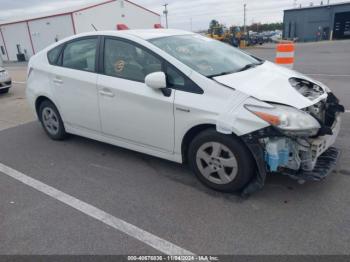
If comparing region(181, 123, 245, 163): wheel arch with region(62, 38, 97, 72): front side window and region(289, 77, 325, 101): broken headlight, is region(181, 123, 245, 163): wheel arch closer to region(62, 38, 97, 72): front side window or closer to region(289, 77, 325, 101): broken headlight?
region(289, 77, 325, 101): broken headlight

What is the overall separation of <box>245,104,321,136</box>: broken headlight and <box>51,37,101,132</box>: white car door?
2.24 meters

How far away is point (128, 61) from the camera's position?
3736 mm

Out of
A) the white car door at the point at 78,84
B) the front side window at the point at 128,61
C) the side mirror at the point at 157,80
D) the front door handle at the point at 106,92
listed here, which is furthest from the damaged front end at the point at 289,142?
the white car door at the point at 78,84

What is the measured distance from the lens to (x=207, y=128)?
3148mm

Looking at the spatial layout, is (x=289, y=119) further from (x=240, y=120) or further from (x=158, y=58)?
(x=158, y=58)

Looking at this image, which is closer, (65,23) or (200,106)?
(200,106)

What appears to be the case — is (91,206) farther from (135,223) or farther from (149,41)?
(149,41)

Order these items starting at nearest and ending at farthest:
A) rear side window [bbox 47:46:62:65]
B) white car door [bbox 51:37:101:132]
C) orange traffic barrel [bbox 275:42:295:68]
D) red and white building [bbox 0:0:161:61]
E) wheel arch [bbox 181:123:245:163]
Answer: wheel arch [bbox 181:123:245:163]
white car door [bbox 51:37:101:132]
rear side window [bbox 47:46:62:65]
orange traffic barrel [bbox 275:42:295:68]
red and white building [bbox 0:0:161:61]

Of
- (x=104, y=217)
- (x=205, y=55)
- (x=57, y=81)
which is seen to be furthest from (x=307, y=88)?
(x=57, y=81)

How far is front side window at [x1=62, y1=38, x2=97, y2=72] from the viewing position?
4121 millimetres

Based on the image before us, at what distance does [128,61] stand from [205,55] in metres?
0.95

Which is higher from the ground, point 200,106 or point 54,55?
point 54,55

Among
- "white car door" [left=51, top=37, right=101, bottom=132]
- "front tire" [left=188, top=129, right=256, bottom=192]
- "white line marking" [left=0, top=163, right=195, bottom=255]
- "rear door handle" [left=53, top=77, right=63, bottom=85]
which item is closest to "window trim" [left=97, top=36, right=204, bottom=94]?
"white car door" [left=51, top=37, right=101, bottom=132]

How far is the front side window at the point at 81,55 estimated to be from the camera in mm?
4121
